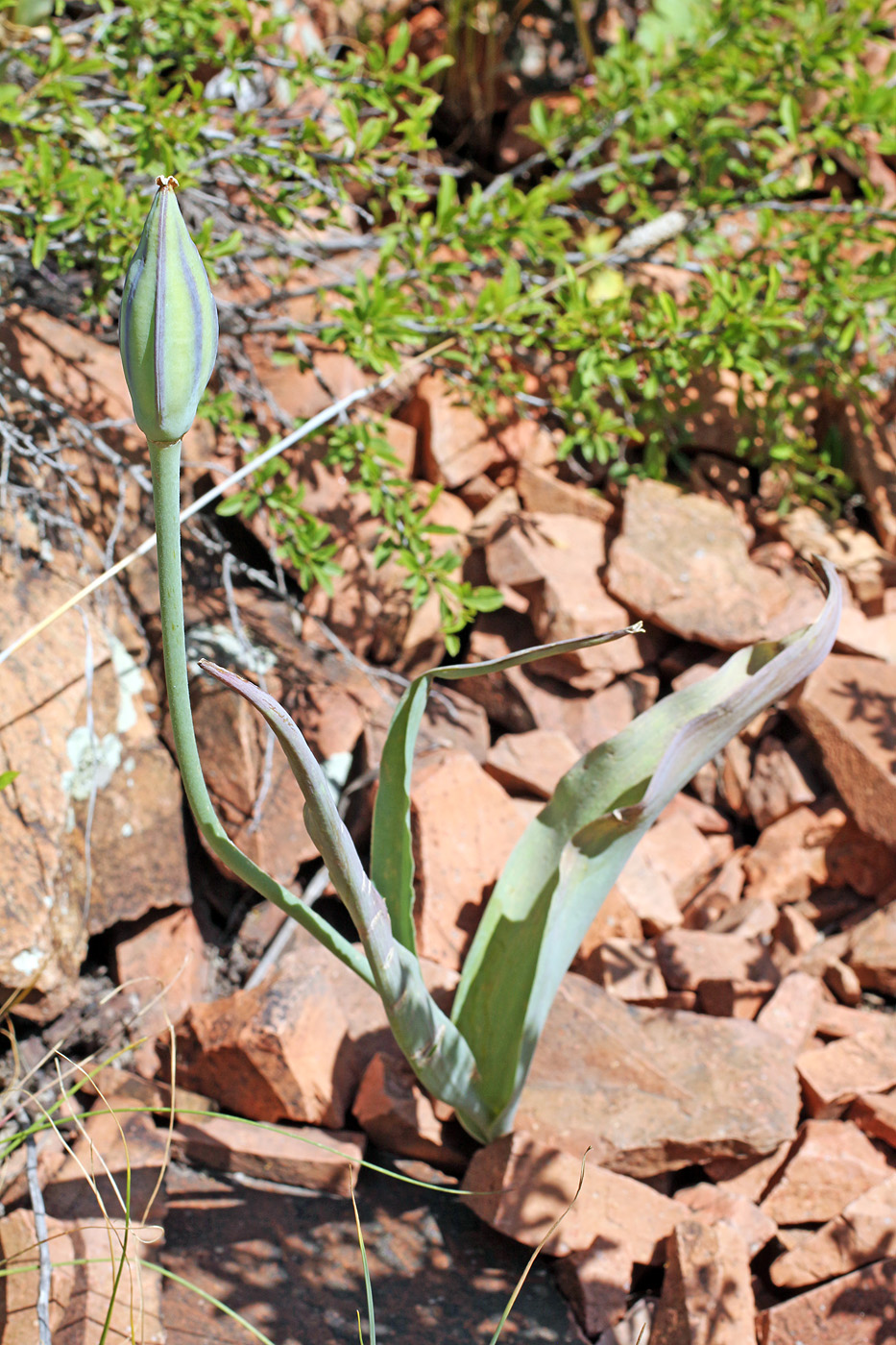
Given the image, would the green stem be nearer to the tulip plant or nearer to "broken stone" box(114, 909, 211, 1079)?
the tulip plant

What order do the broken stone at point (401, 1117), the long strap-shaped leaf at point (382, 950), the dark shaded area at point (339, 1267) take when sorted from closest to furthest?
the long strap-shaped leaf at point (382, 950) → the dark shaded area at point (339, 1267) → the broken stone at point (401, 1117)

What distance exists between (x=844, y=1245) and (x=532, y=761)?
116cm

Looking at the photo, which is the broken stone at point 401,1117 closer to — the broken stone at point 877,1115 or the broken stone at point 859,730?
the broken stone at point 877,1115

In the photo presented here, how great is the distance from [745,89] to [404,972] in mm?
2353

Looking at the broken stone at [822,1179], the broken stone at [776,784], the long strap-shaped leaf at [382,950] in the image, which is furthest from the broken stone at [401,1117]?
the broken stone at [776,784]

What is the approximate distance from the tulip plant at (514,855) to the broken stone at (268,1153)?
0.24 metres

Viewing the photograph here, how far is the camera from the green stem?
33.5 inches

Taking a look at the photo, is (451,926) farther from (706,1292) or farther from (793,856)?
(793,856)

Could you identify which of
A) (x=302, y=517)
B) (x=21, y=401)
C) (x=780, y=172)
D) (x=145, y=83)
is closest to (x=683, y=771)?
(x=302, y=517)

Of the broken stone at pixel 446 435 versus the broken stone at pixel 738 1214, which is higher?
the broken stone at pixel 446 435

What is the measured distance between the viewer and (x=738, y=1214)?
157 centimetres

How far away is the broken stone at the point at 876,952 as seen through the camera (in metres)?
2.04

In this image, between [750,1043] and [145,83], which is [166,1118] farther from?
[145,83]

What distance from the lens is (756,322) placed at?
216cm
